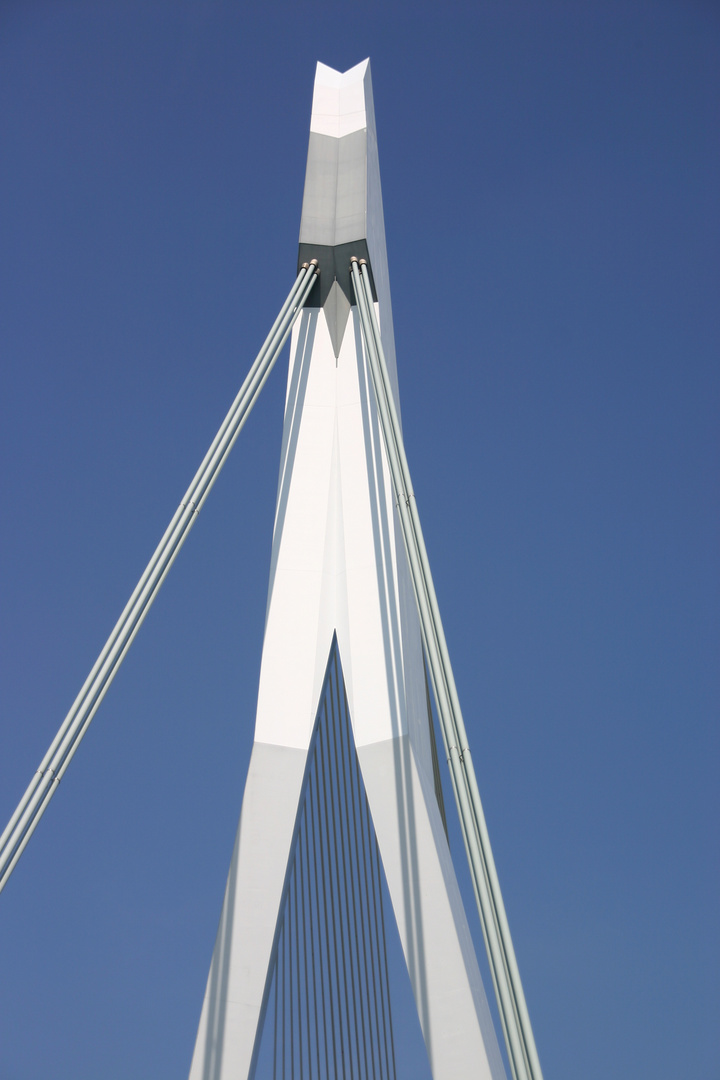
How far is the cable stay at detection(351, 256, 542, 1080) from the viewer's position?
6.36 m

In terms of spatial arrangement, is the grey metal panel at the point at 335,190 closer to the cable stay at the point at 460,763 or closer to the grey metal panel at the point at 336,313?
the grey metal panel at the point at 336,313

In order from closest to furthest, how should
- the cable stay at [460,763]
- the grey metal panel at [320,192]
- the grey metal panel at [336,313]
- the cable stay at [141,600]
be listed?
1. the cable stay at [460,763]
2. the cable stay at [141,600]
3. the grey metal panel at [336,313]
4. the grey metal panel at [320,192]

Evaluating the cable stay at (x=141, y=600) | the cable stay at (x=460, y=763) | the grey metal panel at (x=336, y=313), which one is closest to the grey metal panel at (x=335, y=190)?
the cable stay at (x=141, y=600)

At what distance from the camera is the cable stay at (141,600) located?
24.5ft

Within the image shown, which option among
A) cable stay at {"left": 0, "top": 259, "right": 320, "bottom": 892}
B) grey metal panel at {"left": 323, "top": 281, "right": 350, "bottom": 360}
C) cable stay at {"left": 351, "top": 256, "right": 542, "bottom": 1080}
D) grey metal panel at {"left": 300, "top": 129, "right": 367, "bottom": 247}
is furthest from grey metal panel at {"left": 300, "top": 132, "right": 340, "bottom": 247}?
cable stay at {"left": 351, "top": 256, "right": 542, "bottom": 1080}

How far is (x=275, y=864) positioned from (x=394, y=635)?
8.18ft

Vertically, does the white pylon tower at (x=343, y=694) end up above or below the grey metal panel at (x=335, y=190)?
below

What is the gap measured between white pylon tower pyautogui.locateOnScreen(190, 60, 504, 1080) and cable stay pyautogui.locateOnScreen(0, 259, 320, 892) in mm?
587

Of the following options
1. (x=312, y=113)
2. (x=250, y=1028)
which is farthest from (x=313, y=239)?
(x=250, y=1028)

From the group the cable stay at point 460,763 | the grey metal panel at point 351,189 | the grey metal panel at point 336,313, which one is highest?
the grey metal panel at point 351,189

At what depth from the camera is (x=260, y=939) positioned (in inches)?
344

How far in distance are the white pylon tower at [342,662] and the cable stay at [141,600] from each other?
1.93ft

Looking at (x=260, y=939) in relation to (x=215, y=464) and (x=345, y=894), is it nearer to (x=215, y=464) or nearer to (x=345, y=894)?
(x=345, y=894)

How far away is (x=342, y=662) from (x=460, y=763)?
2.45 metres
